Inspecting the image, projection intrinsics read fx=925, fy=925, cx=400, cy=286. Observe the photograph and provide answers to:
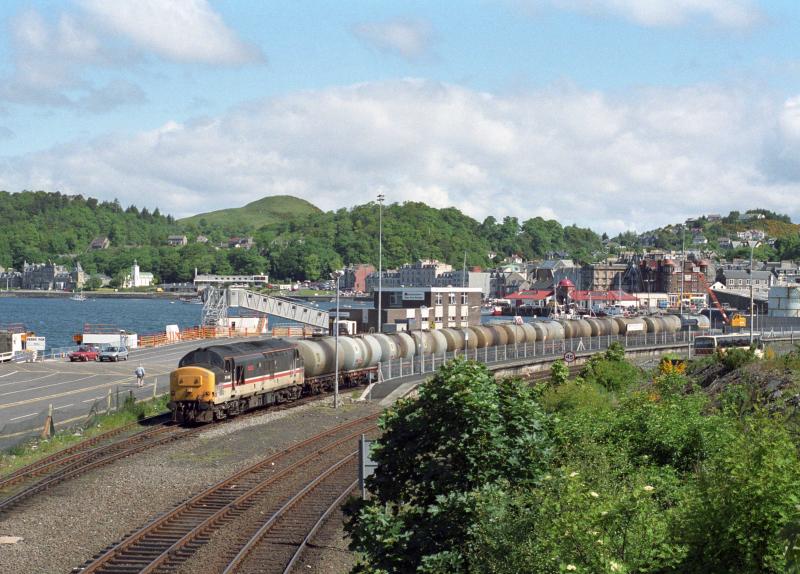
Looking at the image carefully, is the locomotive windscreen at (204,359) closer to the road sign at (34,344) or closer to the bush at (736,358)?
the bush at (736,358)

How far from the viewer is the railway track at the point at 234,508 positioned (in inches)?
858

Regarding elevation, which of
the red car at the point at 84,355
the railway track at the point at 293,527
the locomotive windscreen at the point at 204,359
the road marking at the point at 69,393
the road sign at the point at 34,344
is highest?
the locomotive windscreen at the point at 204,359

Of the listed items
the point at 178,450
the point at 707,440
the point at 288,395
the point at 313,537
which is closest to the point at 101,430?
the point at 178,450

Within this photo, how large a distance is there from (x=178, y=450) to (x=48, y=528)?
11677 millimetres

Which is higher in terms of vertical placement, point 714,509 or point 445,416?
point 445,416

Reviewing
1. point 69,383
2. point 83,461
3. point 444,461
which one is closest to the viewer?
point 444,461

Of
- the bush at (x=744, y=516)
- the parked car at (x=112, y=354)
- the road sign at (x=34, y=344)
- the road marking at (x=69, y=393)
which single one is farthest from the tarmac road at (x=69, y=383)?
the bush at (x=744, y=516)

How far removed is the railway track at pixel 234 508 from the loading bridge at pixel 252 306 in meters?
60.7

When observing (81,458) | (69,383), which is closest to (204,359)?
(81,458)

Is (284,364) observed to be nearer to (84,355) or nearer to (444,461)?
(84,355)

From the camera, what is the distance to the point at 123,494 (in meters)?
28.9

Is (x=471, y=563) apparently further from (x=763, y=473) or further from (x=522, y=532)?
(x=763, y=473)

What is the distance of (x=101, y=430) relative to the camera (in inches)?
1617

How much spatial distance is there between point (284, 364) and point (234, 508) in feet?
75.8
